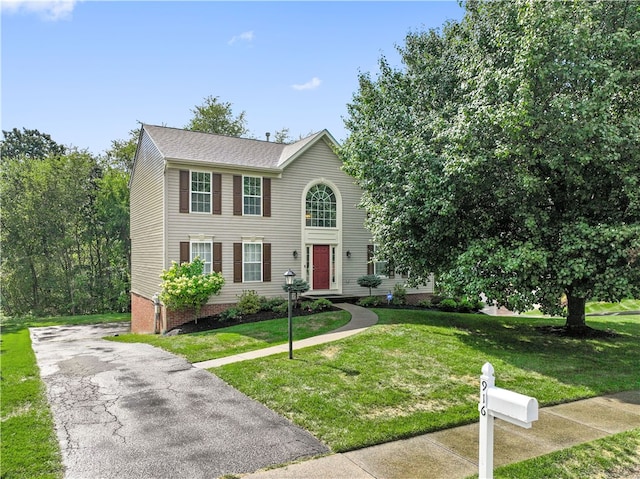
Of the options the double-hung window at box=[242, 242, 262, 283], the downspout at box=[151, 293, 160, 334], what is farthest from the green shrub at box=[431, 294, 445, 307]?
the downspout at box=[151, 293, 160, 334]

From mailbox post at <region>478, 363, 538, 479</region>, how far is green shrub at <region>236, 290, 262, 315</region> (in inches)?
502

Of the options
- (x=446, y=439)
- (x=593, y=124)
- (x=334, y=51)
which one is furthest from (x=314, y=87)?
(x=446, y=439)

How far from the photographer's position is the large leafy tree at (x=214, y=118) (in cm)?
3269

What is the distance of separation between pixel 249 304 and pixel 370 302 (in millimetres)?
5159

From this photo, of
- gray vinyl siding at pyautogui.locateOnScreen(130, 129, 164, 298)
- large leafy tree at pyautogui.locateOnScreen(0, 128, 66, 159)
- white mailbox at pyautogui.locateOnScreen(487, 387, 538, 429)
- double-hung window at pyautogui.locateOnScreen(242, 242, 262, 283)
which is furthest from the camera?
large leafy tree at pyautogui.locateOnScreen(0, 128, 66, 159)

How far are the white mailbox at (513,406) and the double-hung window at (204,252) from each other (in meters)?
13.8

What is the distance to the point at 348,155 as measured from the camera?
45.2 feet

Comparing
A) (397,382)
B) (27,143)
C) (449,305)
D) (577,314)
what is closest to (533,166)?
(577,314)

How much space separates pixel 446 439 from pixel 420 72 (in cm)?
1125

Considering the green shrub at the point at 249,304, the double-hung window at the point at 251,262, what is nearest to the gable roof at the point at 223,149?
the double-hung window at the point at 251,262

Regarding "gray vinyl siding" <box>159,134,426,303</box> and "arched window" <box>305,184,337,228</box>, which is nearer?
"gray vinyl siding" <box>159,134,426,303</box>

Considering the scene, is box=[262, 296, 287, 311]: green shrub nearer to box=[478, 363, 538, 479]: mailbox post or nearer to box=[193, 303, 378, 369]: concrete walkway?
box=[193, 303, 378, 369]: concrete walkway

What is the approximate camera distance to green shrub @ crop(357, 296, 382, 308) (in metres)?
16.9

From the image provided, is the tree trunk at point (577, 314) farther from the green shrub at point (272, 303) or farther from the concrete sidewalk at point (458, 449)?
the green shrub at point (272, 303)
